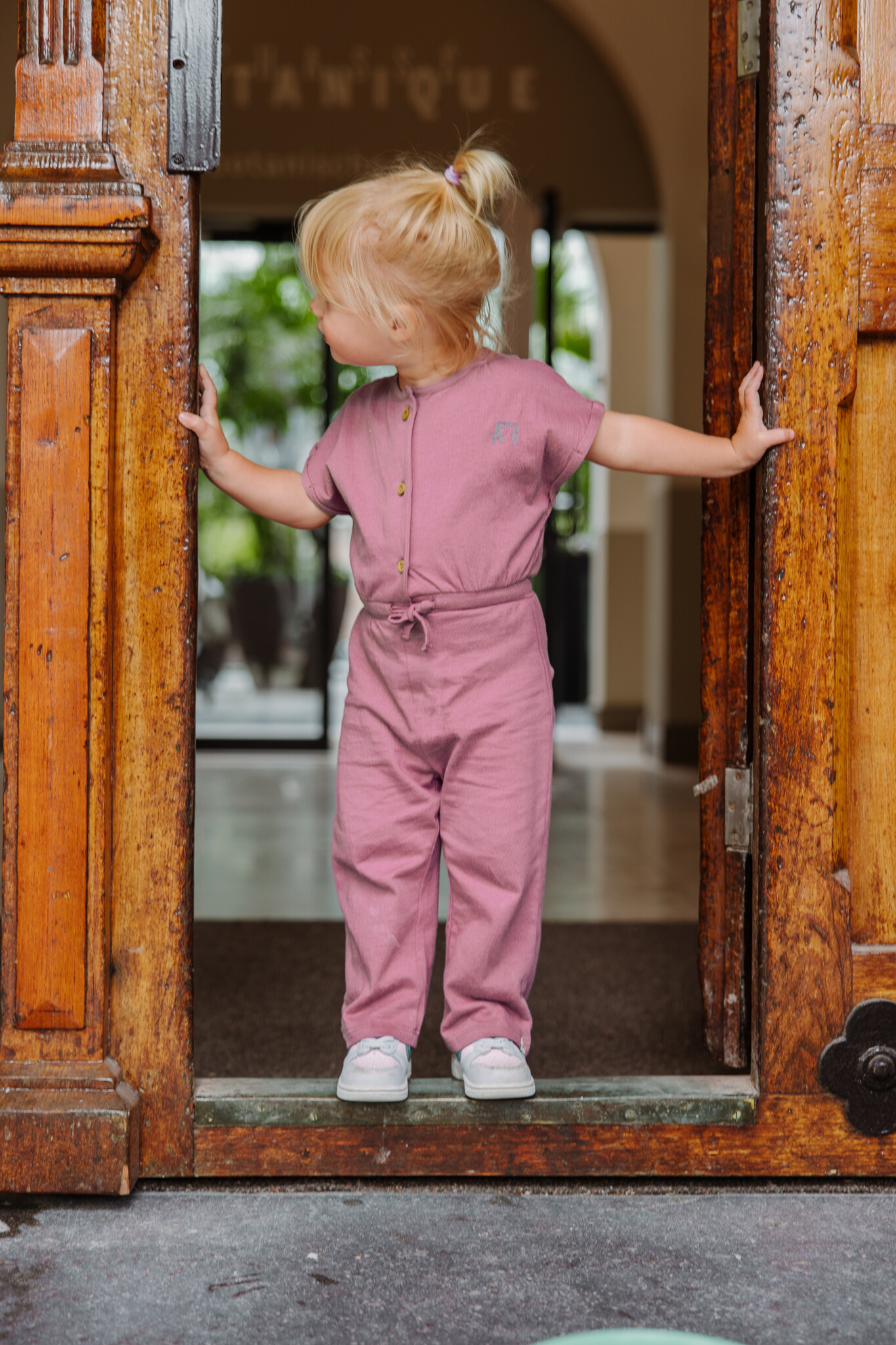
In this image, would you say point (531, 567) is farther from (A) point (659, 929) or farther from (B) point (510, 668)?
(A) point (659, 929)

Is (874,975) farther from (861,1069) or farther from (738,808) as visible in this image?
(738,808)

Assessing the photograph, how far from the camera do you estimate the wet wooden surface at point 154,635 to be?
120cm

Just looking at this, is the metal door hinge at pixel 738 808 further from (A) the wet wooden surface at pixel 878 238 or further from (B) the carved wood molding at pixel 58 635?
(B) the carved wood molding at pixel 58 635

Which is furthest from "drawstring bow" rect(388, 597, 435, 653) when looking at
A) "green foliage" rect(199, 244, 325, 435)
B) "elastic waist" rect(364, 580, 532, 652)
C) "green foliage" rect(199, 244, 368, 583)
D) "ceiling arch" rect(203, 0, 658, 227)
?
"green foliage" rect(199, 244, 325, 435)

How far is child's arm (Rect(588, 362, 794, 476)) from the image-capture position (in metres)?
1.24

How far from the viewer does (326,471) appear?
1.30m

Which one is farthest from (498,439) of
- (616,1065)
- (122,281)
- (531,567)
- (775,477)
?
(616,1065)

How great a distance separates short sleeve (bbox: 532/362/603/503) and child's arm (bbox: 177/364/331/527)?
9.8 inches

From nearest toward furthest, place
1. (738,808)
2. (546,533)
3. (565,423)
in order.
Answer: (565,423) → (738,808) → (546,533)

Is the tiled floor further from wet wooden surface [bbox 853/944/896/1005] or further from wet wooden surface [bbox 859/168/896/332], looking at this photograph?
wet wooden surface [bbox 859/168/896/332]

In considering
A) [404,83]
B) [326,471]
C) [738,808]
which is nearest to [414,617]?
[326,471]

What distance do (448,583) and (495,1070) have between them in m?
0.46

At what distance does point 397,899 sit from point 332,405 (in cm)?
484

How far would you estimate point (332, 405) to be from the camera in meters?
5.84
